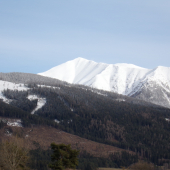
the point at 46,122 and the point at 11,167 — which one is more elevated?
the point at 11,167

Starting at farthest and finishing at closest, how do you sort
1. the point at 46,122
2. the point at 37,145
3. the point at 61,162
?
the point at 46,122
the point at 37,145
the point at 61,162

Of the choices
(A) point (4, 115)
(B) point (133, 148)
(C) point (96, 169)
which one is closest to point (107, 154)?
(B) point (133, 148)

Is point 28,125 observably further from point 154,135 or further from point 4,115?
point 154,135

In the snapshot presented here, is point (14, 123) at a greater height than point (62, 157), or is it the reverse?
point (62, 157)

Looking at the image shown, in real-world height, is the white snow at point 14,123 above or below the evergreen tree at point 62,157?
below

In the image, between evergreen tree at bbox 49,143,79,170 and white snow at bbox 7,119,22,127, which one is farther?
white snow at bbox 7,119,22,127

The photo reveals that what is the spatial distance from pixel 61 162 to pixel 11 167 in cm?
1029

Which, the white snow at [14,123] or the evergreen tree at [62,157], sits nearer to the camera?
the evergreen tree at [62,157]

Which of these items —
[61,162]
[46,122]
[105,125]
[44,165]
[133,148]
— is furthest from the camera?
[105,125]

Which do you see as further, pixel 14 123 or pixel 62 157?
pixel 14 123

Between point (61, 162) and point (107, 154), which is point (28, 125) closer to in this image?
point (107, 154)

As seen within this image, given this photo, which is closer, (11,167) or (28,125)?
(11,167)

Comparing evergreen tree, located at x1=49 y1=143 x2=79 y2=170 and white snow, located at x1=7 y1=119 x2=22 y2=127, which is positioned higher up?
evergreen tree, located at x1=49 y1=143 x2=79 y2=170

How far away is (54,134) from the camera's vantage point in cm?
16275
